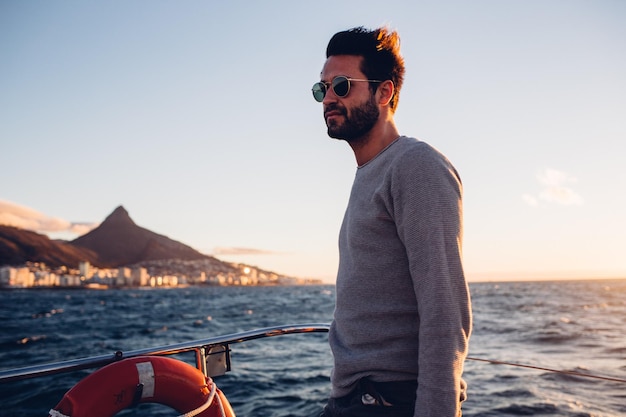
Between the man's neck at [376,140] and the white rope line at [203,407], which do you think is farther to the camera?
the white rope line at [203,407]

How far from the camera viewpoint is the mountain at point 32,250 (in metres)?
128

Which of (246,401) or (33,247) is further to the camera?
(33,247)

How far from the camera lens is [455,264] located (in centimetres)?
111

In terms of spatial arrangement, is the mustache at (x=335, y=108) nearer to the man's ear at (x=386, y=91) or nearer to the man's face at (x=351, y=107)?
the man's face at (x=351, y=107)

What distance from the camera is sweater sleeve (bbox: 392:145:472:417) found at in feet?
3.46

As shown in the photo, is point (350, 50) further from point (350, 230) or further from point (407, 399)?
point (407, 399)

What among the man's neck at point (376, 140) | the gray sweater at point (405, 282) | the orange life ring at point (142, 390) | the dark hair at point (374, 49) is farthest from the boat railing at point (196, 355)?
the dark hair at point (374, 49)

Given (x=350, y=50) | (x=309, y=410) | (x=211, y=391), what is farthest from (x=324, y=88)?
(x=309, y=410)

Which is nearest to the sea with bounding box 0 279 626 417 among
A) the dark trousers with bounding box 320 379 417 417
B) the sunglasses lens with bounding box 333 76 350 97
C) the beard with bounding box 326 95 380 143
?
the dark trousers with bounding box 320 379 417 417

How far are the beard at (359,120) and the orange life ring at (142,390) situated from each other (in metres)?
1.13

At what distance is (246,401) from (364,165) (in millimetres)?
6767

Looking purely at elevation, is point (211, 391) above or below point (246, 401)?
above

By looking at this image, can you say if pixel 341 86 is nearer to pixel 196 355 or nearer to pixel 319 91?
pixel 319 91

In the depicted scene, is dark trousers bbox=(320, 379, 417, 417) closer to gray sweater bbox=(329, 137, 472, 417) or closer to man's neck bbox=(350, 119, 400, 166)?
gray sweater bbox=(329, 137, 472, 417)
